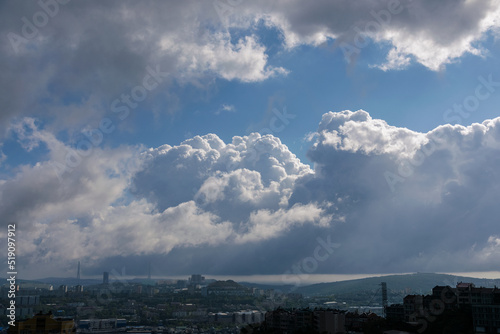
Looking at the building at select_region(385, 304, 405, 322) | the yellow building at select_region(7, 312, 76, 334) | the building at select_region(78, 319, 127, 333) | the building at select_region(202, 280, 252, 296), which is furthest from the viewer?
the building at select_region(202, 280, 252, 296)

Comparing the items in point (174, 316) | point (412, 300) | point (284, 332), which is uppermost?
point (412, 300)

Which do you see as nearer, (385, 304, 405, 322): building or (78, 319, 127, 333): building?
(385, 304, 405, 322): building

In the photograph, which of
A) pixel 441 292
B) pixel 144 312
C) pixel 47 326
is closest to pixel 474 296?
pixel 441 292

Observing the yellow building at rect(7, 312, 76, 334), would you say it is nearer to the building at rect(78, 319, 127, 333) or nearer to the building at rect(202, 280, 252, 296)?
the building at rect(78, 319, 127, 333)

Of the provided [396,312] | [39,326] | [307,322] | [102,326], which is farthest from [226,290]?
[39,326]

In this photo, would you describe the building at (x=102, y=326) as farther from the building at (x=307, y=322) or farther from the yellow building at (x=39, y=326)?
the yellow building at (x=39, y=326)

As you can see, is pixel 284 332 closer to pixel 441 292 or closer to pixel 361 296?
pixel 441 292

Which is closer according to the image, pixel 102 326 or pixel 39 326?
pixel 39 326

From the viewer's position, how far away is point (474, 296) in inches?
1526

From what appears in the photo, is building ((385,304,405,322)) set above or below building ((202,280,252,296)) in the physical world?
above

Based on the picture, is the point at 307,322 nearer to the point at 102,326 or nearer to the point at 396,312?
the point at 396,312

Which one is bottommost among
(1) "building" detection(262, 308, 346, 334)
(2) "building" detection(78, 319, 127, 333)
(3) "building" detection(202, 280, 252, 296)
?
(2) "building" detection(78, 319, 127, 333)

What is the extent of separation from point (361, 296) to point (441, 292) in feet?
491

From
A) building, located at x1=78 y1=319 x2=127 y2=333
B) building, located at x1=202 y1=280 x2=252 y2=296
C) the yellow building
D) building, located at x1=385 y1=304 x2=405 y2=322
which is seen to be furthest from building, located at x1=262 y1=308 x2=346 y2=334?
building, located at x1=202 y1=280 x2=252 y2=296
